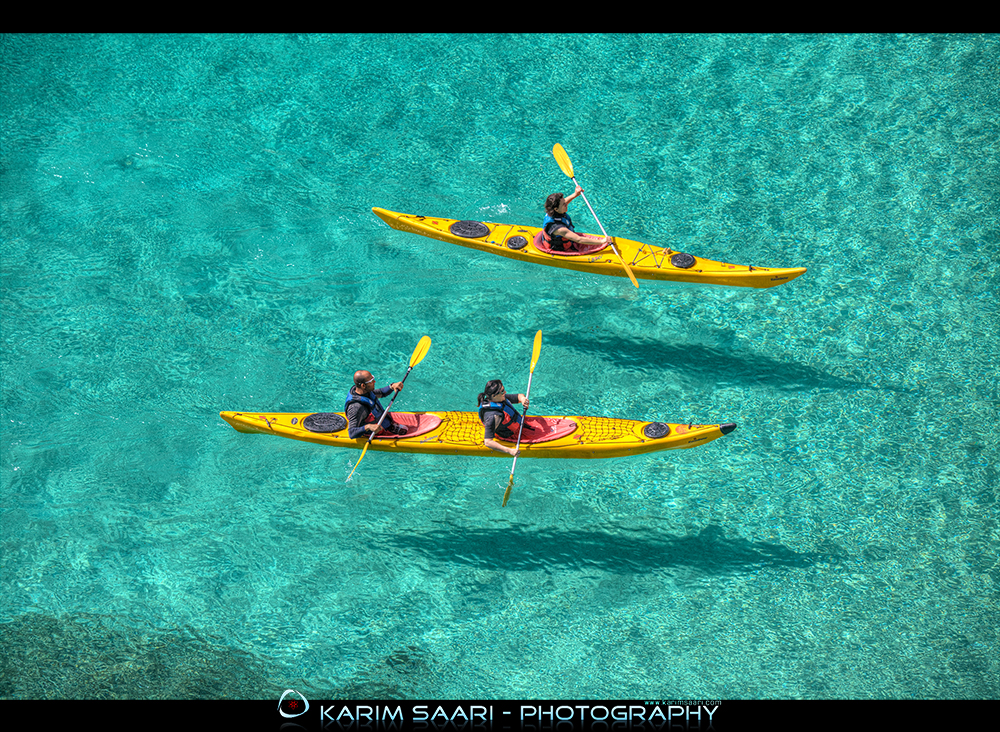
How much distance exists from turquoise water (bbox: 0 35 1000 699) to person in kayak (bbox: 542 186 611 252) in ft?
3.23

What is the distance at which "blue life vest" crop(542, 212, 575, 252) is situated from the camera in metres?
11.6

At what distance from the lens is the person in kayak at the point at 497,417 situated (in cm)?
941

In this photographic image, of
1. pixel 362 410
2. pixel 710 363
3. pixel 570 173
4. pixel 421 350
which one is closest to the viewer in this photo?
pixel 362 410

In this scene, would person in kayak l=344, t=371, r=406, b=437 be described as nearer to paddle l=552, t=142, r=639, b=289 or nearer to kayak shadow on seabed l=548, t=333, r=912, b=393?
kayak shadow on seabed l=548, t=333, r=912, b=393

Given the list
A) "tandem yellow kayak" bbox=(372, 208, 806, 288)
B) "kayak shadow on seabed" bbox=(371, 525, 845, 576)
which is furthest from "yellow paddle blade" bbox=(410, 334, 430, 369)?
"tandem yellow kayak" bbox=(372, 208, 806, 288)

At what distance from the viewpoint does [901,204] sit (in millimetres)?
13383

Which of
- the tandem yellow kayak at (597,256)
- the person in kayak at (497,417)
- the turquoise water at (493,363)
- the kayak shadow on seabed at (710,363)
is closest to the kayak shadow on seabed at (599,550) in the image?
the turquoise water at (493,363)

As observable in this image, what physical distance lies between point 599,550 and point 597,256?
12.8ft

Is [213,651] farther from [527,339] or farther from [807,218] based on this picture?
[807,218]

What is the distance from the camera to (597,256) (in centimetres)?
1162
